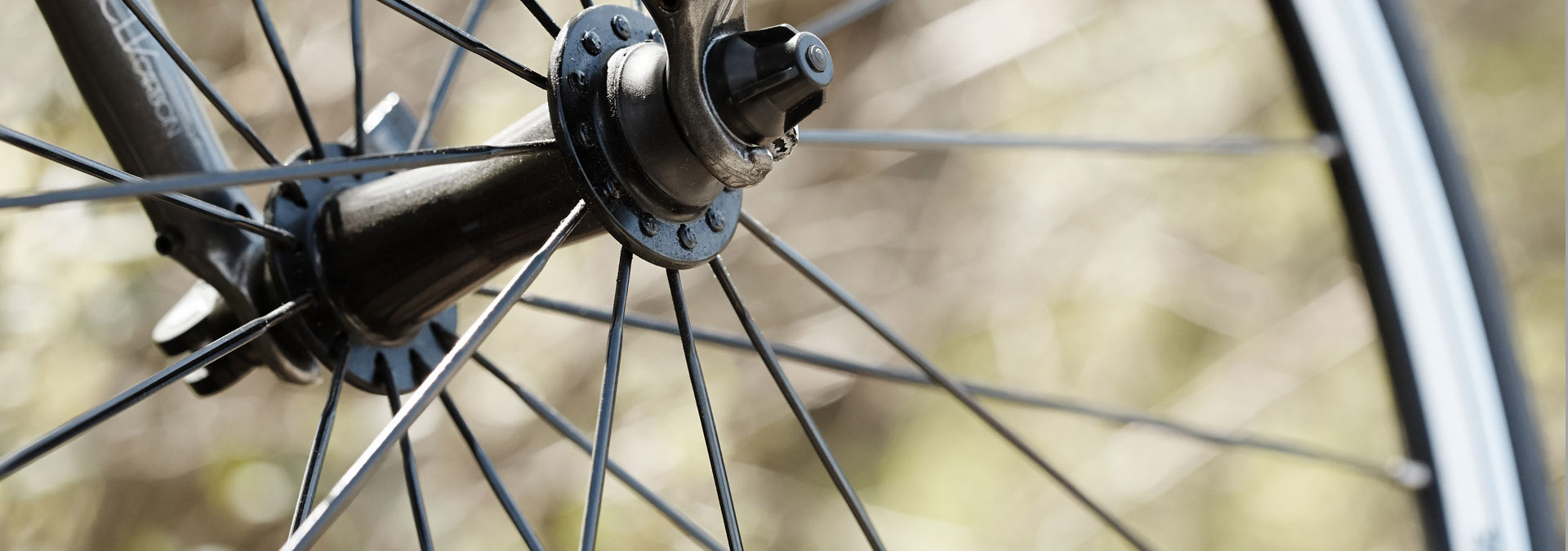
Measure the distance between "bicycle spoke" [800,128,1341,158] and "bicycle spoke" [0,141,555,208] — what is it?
0.11 meters

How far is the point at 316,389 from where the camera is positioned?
1.23 metres

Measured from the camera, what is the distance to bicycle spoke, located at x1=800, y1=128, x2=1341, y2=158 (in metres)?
0.43

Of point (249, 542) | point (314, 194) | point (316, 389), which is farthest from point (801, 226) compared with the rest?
point (314, 194)

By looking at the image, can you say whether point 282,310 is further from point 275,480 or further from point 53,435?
point 275,480

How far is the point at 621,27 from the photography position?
312mm

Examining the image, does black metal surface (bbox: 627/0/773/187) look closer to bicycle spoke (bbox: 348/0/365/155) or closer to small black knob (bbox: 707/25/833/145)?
small black knob (bbox: 707/25/833/145)

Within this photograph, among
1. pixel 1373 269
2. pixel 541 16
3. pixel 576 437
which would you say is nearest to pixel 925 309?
pixel 1373 269

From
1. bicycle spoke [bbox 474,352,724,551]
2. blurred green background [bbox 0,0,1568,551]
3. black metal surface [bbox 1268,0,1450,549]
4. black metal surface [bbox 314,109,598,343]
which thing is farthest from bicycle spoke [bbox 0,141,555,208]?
blurred green background [bbox 0,0,1568,551]

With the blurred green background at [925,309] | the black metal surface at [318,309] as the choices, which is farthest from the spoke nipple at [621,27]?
the blurred green background at [925,309]

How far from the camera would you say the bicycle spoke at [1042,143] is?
0.43 meters

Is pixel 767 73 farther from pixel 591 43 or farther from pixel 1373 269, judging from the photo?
pixel 1373 269

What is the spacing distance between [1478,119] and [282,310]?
122cm

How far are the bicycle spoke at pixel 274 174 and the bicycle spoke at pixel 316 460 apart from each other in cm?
8

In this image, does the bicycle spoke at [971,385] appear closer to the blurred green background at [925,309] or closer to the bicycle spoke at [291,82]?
the bicycle spoke at [291,82]
